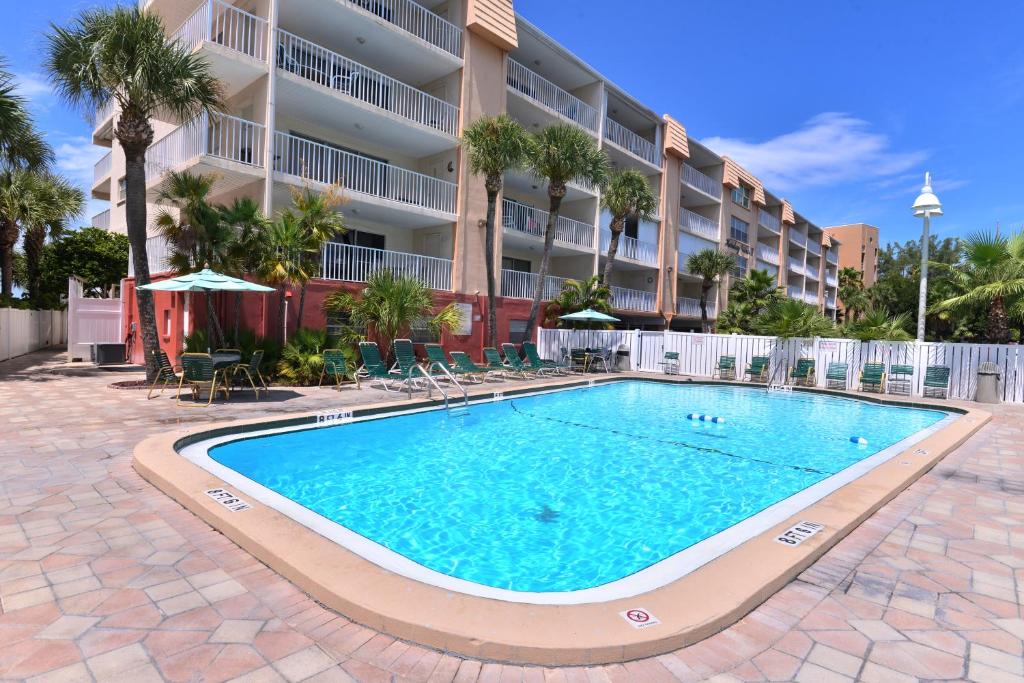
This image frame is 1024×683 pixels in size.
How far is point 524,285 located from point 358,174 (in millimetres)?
8048

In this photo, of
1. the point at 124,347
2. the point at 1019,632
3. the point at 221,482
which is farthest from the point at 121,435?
the point at 124,347

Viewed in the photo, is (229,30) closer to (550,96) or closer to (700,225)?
(550,96)

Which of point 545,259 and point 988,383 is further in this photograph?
point 545,259

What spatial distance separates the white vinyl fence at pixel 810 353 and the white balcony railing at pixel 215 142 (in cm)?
1216

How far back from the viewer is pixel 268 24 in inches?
524

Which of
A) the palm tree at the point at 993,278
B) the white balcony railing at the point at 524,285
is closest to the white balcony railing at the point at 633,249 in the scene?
the white balcony railing at the point at 524,285

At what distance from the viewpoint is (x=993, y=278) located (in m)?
13.1

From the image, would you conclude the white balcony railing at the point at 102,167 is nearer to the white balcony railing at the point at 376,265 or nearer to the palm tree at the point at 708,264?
the white balcony railing at the point at 376,265

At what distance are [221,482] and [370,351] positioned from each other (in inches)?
317

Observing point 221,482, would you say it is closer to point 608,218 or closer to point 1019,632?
point 1019,632

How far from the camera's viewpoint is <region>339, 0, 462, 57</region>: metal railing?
16.4 meters

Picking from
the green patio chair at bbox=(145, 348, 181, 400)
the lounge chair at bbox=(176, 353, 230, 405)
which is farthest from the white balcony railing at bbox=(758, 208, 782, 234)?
the green patio chair at bbox=(145, 348, 181, 400)

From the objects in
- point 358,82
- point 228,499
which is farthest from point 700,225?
point 228,499

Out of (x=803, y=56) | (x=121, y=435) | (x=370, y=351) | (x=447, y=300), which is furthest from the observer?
(x=447, y=300)
